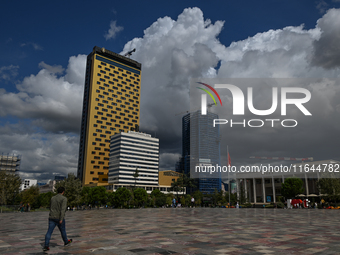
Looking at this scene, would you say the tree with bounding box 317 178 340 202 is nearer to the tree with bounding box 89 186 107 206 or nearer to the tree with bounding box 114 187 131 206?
the tree with bounding box 114 187 131 206

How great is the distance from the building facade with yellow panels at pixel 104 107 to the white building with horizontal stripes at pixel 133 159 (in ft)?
28.7

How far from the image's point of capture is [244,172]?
115m

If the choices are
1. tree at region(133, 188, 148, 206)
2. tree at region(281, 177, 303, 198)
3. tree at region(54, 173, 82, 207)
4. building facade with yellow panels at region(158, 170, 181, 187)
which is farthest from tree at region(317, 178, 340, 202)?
building facade with yellow panels at region(158, 170, 181, 187)

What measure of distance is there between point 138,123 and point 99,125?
30385mm

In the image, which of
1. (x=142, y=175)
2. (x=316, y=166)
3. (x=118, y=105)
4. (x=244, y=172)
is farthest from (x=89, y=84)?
(x=316, y=166)

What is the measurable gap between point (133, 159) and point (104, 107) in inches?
1563

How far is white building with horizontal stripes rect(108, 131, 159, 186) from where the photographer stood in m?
158

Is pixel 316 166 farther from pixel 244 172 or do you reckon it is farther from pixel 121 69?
pixel 121 69

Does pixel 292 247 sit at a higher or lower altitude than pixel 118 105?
lower

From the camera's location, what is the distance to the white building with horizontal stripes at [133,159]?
517 feet

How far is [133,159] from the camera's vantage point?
16488 centimetres

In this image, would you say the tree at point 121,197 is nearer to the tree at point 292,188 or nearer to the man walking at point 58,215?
the tree at point 292,188

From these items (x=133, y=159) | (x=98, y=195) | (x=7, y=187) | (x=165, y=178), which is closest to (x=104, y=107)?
(x=133, y=159)

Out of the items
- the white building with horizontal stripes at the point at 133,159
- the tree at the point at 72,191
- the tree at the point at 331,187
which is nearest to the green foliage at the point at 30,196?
the tree at the point at 72,191
